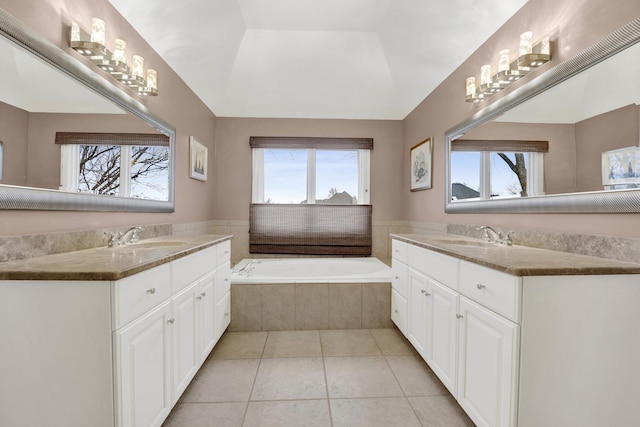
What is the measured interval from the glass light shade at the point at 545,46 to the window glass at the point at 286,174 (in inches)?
102

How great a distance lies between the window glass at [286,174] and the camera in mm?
3773

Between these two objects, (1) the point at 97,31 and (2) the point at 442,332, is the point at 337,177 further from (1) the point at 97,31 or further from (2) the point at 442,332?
(1) the point at 97,31

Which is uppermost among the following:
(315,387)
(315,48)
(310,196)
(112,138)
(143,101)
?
(315,48)

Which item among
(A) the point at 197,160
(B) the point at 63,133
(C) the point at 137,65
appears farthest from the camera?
(A) the point at 197,160

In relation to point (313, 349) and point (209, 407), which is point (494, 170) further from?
point (209, 407)

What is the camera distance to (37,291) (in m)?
1.00

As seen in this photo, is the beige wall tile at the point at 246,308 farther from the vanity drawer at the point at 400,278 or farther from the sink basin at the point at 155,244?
the vanity drawer at the point at 400,278

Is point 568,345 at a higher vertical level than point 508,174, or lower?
lower

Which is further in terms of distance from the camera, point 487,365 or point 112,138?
point 112,138

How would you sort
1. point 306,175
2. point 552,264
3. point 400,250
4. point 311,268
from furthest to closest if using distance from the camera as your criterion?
point 306,175 < point 311,268 < point 400,250 < point 552,264

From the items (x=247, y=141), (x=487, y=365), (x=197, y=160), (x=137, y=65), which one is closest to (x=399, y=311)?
(x=487, y=365)

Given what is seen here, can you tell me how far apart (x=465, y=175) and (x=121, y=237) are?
2.48 metres

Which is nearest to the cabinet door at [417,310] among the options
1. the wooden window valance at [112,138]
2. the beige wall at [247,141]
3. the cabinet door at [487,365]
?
the cabinet door at [487,365]

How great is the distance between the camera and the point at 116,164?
5.97 ft
